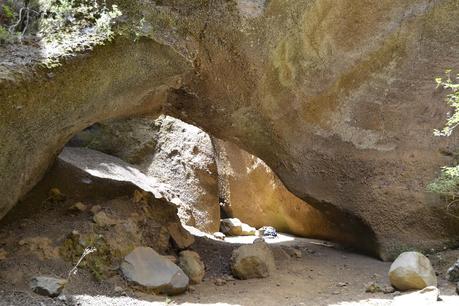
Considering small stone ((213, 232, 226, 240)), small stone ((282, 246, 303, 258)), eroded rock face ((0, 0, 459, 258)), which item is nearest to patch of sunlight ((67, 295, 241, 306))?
eroded rock face ((0, 0, 459, 258))

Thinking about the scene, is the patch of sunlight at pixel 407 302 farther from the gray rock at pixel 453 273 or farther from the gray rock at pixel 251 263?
the gray rock at pixel 251 263

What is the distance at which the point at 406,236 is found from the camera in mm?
6359

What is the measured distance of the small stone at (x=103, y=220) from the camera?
556 cm

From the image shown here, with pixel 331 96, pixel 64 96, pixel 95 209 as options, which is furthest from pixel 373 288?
pixel 64 96

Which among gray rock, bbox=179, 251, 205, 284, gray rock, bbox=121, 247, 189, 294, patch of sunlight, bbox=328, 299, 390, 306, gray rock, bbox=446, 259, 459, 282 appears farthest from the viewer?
gray rock, bbox=179, 251, 205, 284

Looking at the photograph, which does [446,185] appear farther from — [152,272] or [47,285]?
[47,285]

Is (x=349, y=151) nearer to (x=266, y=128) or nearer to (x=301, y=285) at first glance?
(x=266, y=128)

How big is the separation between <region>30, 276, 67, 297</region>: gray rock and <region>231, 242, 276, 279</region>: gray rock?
204cm

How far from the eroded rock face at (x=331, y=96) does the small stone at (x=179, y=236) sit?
1.46 metres

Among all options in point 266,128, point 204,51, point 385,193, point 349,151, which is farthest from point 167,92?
point 385,193

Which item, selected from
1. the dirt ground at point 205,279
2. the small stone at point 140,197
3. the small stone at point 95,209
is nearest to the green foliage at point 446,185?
the dirt ground at point 205,279

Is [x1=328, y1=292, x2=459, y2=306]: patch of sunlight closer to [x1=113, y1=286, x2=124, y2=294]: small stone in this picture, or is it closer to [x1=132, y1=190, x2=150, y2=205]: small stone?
[x1=113, y1=286, x2=124, y2=294]: small stone

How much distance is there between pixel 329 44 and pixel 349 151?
1.46 metres

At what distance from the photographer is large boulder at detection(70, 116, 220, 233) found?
884 cm
